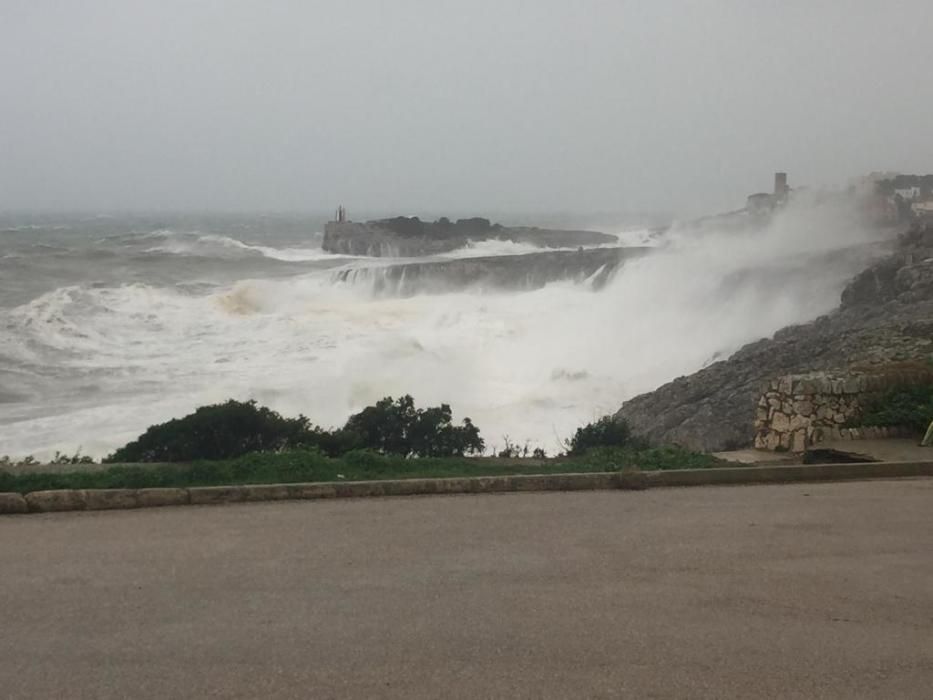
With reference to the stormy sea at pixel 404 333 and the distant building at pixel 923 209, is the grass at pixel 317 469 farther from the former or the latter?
the distant building at pixel 923 209

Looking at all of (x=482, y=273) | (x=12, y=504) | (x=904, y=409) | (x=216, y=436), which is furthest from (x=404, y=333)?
(x=12, y=504)

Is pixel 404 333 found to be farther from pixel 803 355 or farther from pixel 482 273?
pixel 803 355

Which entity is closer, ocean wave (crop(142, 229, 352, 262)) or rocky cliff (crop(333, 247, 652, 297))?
rocky cliff (crop(333, 247, 652, 297))

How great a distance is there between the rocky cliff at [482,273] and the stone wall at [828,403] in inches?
1210

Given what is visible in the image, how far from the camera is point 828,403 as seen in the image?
9.58m

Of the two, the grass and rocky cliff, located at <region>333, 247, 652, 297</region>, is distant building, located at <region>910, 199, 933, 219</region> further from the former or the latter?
the grass

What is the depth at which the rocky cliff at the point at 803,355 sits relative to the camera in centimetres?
1205

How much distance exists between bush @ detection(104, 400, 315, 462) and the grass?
1.02 metres

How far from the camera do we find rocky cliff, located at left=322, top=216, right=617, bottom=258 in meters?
66.5

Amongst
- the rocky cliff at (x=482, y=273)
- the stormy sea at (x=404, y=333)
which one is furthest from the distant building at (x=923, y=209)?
the rocky cliff at (x=482, y=273)

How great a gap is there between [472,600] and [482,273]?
38107 millimetres

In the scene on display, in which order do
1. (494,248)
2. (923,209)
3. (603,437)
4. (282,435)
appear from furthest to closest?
(494,248), (923,209), (603,437), (282,435)

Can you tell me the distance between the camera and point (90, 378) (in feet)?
68.8

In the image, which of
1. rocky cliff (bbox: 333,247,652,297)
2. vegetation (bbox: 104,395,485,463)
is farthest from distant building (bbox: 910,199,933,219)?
vegetation (bbox: 104,395,485,463)
